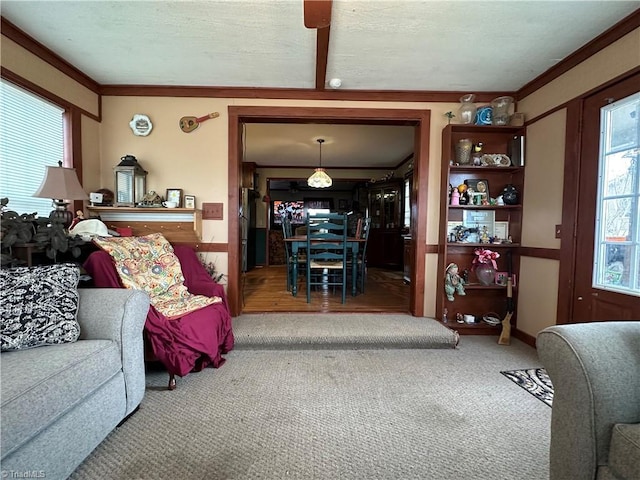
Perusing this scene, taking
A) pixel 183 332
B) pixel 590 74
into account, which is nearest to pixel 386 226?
pixel 590 74

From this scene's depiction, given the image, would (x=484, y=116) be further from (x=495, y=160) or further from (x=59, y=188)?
(x=59, y=188)

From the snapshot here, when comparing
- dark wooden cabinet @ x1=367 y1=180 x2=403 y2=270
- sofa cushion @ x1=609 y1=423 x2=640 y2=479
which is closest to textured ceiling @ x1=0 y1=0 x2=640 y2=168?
sofa cushion @ x1=609 y1=423 x2=640 y2=479

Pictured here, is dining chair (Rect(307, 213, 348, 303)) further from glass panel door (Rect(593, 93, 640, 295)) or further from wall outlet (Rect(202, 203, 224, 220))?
glass panel door (Rect(593, 93, 640, 295))

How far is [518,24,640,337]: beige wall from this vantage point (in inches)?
85.7

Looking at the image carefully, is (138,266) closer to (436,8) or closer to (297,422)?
(297,422)

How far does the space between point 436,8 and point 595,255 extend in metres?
1.96

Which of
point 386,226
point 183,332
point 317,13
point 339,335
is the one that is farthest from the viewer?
point 386,226

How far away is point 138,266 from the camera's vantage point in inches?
81.8

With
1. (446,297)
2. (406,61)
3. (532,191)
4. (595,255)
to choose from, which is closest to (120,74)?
(406,61)

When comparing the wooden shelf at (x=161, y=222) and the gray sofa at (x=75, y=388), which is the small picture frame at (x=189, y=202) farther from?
the gray sofa at (x=75, y=388)

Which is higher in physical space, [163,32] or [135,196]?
[163,32]

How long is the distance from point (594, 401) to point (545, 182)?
7.11ft

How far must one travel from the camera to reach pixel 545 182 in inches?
98.0

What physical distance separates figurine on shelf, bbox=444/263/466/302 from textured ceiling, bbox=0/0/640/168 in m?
1.73
